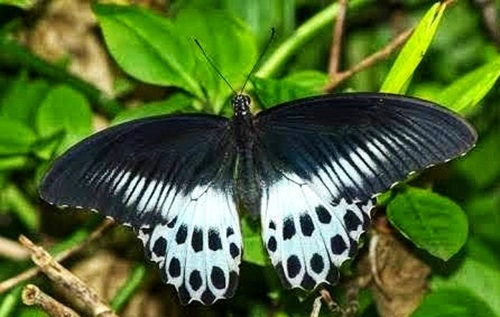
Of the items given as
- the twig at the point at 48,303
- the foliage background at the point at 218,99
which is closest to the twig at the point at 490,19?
the foliage background at the point at 218,99

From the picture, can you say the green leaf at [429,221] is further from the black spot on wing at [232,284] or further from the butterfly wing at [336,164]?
the black spot on wing at [232,284]

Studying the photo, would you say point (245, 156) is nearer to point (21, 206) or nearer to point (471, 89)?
point (471, 89)

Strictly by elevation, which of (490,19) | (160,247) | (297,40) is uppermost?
(490,19)

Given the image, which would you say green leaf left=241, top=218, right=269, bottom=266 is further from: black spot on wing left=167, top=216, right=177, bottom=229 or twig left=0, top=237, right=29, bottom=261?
twig left=0, top=237, right=29, bottom=261

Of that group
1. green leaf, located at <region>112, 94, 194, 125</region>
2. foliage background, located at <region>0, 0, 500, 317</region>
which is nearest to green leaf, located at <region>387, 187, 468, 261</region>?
foliage background, located at <region>0, 0, 500, 317</region>

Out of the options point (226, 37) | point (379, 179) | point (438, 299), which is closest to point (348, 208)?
point (379, 179)

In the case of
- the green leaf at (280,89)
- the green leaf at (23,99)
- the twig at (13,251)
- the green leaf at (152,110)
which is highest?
the green leaf at (23,99)

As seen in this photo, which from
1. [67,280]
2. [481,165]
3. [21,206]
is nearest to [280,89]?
[67,280]
